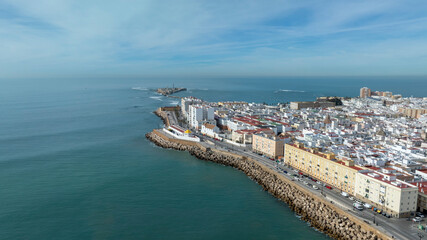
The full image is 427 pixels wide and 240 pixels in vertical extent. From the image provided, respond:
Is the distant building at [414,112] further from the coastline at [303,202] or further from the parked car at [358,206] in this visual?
the parked car at [358,206]

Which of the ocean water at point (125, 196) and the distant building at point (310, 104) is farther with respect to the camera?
the distant building at point (310, 104)

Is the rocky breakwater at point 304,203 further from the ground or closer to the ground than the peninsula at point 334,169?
closer to the ground

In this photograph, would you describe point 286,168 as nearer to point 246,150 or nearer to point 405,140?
point 246,150

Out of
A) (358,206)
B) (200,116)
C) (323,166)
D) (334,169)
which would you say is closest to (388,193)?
(358,206)

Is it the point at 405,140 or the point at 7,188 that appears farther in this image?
the point at 405,140

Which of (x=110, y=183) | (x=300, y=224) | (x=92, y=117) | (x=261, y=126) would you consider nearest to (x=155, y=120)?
(x=92, y=117)

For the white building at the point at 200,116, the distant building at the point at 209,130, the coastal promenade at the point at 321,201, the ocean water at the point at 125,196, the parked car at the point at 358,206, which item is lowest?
the ocean water at the point at 125,196

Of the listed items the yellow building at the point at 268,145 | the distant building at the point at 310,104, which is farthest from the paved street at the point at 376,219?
the distant building at the point at 310,104

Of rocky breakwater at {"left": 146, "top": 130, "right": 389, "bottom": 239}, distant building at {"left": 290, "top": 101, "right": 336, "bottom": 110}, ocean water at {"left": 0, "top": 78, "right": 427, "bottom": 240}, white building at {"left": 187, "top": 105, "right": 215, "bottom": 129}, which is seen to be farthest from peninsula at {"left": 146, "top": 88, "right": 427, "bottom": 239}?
distant building at {"left": 290, "top": 101, "right": 336, "bottom": 110}
